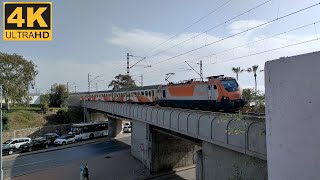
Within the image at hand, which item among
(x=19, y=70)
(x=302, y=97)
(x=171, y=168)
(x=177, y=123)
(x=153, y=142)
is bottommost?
(x=171, y=168)

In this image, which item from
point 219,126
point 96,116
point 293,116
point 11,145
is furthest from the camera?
point 96,116

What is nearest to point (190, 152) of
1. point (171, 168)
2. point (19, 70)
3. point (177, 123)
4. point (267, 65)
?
point (171, 168)

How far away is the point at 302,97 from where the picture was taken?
4.43m

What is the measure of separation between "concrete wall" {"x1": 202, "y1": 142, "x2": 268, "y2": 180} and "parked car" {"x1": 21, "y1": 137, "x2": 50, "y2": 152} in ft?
101

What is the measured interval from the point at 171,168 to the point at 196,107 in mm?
9550

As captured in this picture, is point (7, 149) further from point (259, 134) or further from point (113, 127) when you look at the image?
point (259, 134)

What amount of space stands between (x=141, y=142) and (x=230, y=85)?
15.4 m

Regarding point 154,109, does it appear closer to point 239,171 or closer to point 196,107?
point 196,107

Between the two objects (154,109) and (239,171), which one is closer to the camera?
(239,171)

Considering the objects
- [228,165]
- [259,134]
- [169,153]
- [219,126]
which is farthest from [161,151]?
[259,134]

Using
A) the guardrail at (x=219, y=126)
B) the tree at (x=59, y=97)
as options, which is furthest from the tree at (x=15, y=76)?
the guardrail at (x=219, y=126)

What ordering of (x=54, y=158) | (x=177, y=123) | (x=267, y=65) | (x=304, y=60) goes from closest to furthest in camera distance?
1. (x=304, y=60)
2. (x=267, y=65)
3. (x=177, y=123)
4. (x=54, y=158)

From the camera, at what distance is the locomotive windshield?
22627 mm

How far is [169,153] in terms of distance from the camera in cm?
3272
